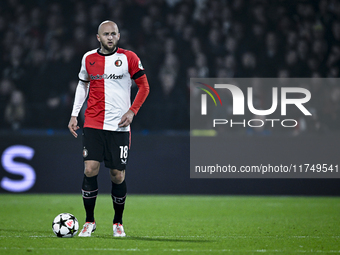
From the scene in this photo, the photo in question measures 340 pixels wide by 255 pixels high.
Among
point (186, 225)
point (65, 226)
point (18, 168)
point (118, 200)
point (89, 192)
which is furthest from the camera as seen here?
point (18, 168)

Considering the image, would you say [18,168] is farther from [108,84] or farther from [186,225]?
[108,84]

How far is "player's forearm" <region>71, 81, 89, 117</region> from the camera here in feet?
18.0

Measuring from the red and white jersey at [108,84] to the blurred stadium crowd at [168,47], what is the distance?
18.1 ft

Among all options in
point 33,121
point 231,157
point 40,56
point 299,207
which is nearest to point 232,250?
point 299,207

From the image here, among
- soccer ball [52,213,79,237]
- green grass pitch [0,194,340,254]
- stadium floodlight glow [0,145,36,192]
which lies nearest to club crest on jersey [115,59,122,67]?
soccer ball [52,213,79,237]

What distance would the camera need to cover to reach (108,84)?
5.34 metres

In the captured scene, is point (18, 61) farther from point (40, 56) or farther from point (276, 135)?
point (276, 135)

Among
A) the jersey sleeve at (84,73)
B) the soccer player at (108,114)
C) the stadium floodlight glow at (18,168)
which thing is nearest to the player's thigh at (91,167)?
the soccer player at (108,114)

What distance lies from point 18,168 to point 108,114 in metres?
5.89

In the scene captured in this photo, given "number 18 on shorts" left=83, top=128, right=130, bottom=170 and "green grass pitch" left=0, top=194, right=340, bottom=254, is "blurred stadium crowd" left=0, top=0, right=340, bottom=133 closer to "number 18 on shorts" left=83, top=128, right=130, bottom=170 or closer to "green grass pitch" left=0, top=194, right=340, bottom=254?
"green grass pitch" left=0, top=194, right=340, bottom=254

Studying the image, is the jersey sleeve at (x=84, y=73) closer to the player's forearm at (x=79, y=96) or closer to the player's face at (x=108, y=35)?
the player's forearm at (x=79, y=96)

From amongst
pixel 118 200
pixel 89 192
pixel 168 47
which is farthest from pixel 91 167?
pixel 168 47

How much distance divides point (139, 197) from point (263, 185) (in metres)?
2.58

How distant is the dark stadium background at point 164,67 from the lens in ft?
35.4
